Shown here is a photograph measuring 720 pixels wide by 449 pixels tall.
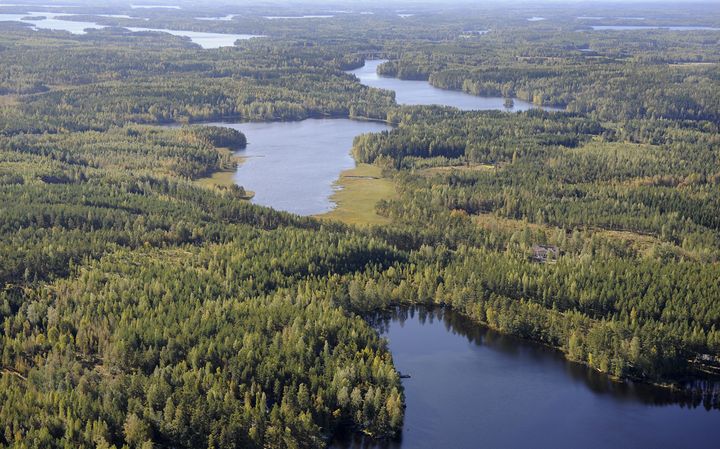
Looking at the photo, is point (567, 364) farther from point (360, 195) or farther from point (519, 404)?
point (360, 195)

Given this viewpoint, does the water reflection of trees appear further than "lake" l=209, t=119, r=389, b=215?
No

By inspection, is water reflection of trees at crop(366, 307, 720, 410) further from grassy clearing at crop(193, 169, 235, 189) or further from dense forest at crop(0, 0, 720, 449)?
grassy clearing at crop(193, 169, 235, 189)

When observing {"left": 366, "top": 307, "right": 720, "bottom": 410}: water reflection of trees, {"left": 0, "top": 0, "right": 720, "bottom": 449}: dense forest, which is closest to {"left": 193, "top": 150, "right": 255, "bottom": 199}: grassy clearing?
{"left": 0, "top": 0, "right": 720, "bottom": 449}: dense forest

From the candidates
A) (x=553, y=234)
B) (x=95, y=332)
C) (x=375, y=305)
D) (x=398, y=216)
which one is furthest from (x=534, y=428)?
(x=398, y=216)

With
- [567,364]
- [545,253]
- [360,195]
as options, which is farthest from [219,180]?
[567,364]

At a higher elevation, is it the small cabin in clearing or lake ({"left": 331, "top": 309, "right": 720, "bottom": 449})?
the small cabin in clearing

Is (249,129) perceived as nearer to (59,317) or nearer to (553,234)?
(553,234)
